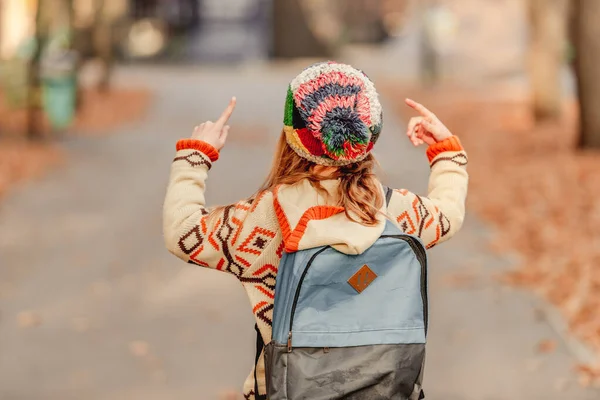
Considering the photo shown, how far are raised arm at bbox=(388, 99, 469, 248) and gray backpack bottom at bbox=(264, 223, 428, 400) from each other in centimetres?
21

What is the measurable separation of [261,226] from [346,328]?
377 millimetres

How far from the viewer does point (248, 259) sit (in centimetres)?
301

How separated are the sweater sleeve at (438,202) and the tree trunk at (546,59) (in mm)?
15405

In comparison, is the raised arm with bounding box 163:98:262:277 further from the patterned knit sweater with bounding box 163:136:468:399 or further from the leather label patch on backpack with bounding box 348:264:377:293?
the leather label patch on backpack with bounding box 348:264:377:293

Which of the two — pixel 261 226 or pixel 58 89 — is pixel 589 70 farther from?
pixel 261 226

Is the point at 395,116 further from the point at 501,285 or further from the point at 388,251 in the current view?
the point at 388,251

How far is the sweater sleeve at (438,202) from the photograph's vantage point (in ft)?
9.97

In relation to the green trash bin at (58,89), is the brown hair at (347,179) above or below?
above

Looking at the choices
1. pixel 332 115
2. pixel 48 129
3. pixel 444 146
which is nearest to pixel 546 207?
pixel 444 146

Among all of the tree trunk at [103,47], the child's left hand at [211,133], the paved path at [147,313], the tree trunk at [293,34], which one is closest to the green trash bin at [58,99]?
the paved path at [147,313]

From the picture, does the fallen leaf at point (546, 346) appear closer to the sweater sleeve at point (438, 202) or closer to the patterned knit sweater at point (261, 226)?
the sweater sleeve at point (438, 202)

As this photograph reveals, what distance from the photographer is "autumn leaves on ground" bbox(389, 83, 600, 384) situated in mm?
7918

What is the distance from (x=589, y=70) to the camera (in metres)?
13.2

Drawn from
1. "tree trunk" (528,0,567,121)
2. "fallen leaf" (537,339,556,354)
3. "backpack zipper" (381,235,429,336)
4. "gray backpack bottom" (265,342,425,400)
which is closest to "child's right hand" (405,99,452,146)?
"backpack zipper" (381,235,429,336)
